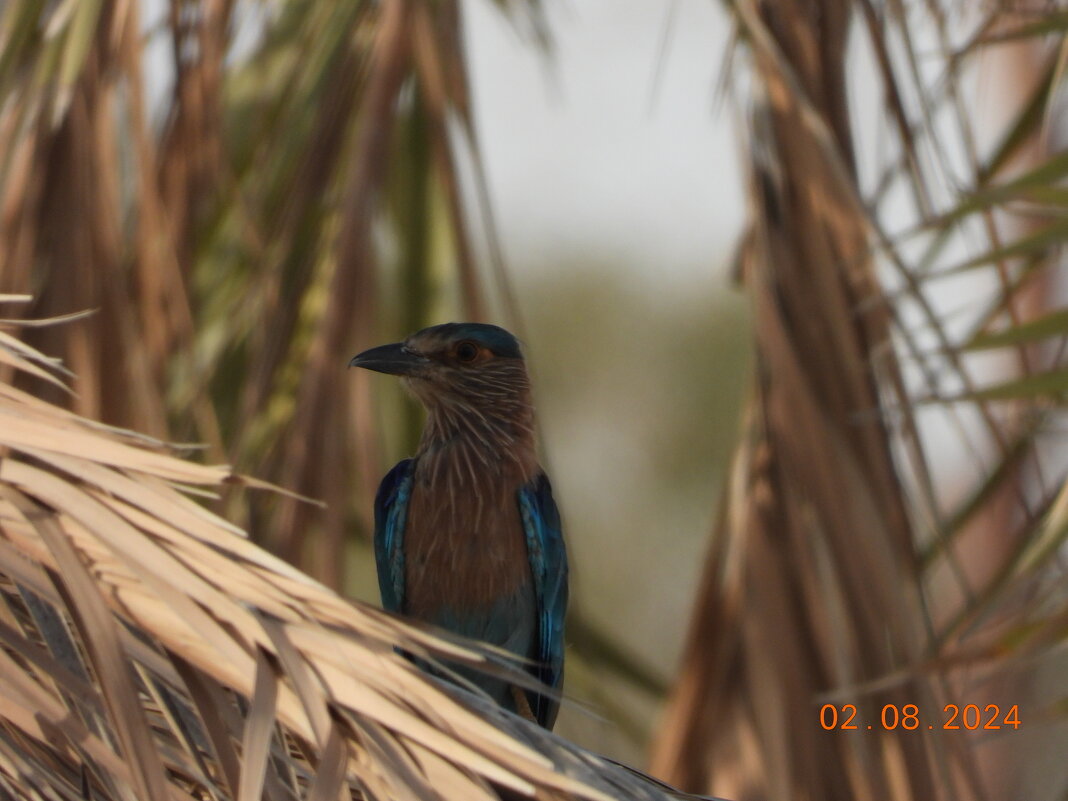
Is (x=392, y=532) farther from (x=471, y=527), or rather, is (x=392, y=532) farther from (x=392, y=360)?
(x=392, y=360)

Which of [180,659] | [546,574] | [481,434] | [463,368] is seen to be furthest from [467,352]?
[180,659]

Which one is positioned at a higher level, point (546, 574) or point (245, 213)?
point (245, 213)

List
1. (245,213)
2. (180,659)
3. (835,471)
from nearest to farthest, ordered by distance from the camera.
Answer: (180,659), (835,471), (245,213)

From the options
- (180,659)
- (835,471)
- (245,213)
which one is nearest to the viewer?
(180,659)

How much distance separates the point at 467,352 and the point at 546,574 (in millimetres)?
718

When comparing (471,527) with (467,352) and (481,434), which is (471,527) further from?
(467,352)

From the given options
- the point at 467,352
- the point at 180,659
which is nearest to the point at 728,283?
the point at 467,352

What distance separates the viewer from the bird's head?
11.7 feet

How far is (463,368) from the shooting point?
365 centimetres

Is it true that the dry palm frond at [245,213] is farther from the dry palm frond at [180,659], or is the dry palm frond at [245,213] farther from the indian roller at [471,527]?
the dry palm frond at [180,659]

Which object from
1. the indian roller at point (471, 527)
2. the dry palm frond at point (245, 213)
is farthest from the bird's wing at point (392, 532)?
the dry palm frond at point (245, 213)

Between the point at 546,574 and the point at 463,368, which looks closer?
the point at 546,574

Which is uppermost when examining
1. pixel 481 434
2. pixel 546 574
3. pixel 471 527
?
pixel 481 434

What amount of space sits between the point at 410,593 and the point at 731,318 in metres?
15.0
